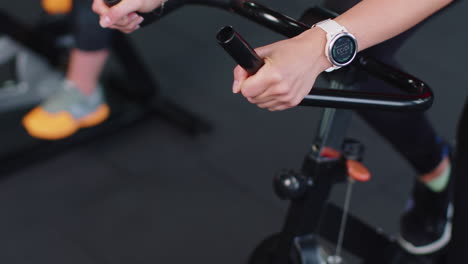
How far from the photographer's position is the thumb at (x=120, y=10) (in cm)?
85

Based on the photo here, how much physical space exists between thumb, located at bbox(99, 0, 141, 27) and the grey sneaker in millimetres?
971

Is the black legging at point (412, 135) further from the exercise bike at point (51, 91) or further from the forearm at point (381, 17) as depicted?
the exercise bike at point (51, 91)

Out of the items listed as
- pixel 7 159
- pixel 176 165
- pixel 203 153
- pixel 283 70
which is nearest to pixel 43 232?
pixel 7 159

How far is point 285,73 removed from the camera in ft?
2.06

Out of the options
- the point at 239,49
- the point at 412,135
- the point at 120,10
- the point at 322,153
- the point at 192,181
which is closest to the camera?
the point at 239,49

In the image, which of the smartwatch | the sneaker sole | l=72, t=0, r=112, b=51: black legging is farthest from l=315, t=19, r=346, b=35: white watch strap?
l=72, t=0, r=112, b=51: black legging

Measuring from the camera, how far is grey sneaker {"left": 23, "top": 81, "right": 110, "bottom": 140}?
1.74m

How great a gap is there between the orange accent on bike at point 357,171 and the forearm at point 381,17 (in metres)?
0.28

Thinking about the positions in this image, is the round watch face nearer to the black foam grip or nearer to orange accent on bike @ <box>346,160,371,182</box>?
the black foam grip

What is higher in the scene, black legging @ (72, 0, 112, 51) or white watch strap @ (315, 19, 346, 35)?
white watch strap @ (315, 19, 346, 35)

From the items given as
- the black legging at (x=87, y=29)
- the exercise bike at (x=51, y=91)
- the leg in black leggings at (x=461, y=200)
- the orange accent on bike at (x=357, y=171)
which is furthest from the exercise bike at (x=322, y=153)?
the exercise bike at (x=51, y=91)

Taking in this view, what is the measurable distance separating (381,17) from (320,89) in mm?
146

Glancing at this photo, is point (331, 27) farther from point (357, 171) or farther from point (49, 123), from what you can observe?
point (49, 123)

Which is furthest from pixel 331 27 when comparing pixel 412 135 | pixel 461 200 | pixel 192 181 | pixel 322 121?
pixel 192 181
